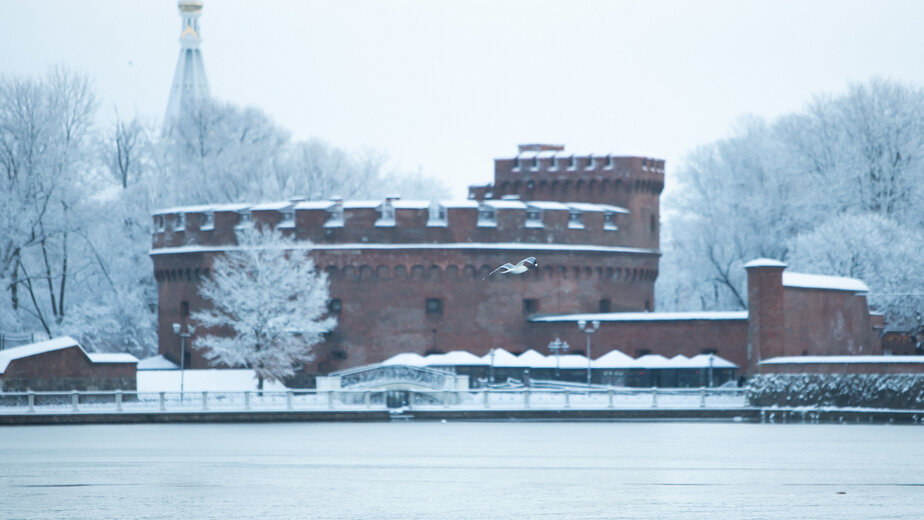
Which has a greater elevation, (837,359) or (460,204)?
(460,204)

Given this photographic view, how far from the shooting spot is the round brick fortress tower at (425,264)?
2559 inches

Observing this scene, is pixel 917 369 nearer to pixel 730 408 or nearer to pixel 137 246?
pixel 730 408

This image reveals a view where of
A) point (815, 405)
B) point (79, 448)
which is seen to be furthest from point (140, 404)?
point (815, 405)

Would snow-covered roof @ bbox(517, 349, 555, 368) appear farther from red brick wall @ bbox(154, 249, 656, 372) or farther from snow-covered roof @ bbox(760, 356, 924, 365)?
snow-covered roof @ bbox(760, 356, 924, 365)

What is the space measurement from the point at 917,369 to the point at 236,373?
24.6 meters

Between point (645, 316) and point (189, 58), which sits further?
point (189, 58)

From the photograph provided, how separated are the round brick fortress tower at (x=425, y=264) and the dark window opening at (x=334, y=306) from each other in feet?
0.18

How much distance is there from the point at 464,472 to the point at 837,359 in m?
20.4

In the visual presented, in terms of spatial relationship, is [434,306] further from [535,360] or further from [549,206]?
[549,206]

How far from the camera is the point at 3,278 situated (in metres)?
64.4

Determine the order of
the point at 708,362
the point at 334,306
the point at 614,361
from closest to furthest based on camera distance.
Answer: the point at 708,362 < the point at 614,361 < the point at 334,306

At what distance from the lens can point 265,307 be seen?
62906mm

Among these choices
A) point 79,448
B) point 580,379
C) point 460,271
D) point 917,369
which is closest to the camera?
point 79,448

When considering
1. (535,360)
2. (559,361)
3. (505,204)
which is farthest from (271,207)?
(559,361)
